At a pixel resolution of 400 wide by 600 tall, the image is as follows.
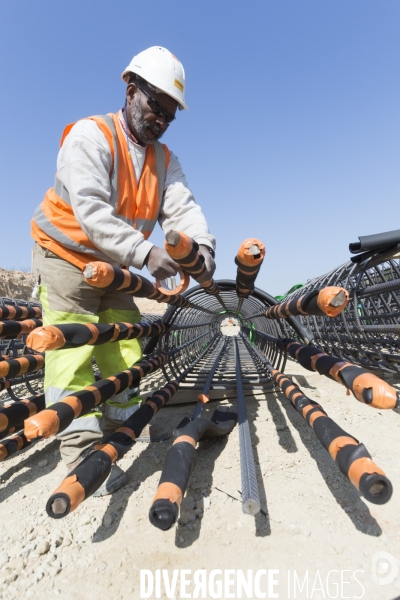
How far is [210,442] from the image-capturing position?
2043 mm

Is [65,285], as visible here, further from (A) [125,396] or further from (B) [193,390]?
(B) [193,390]

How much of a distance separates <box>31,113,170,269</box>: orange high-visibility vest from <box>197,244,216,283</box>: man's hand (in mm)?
507

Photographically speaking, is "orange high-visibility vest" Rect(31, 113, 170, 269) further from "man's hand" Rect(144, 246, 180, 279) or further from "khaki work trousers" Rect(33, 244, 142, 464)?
"man's hand" Rect(144, 246, 180, 279)

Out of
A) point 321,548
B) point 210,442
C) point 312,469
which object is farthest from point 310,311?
point 210,442

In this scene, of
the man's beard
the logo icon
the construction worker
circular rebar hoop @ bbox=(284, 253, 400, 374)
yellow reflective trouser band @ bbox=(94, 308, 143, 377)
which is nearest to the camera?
the logo icon

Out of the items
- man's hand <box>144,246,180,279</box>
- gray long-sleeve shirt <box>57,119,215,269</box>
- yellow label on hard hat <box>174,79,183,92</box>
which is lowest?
man's hand <box>144,246,180,279</box>

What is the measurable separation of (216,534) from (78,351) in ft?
3.42

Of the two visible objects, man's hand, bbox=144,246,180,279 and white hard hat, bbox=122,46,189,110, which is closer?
man's hand, bbox=144,246,180,279

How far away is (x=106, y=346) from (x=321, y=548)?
1.59 meters

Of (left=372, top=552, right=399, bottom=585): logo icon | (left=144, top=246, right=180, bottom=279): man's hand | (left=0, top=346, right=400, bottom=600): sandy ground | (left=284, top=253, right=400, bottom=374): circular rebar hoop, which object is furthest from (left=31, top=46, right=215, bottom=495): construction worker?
(left=284, top=253, right=400, bottom=374): circular rebar hoop

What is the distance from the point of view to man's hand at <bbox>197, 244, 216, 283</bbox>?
1.58m

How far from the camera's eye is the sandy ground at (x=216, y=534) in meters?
1.08

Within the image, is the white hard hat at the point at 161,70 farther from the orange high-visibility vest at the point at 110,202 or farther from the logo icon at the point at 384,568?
the logo icon at the point at 384,568

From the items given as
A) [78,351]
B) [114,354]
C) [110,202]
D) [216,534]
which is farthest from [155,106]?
[216,534]
